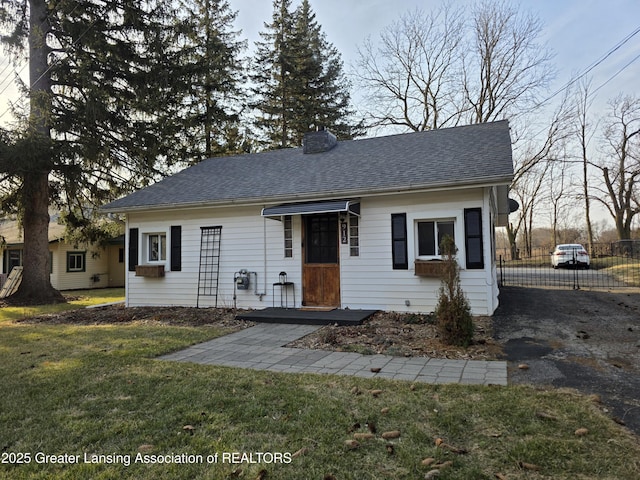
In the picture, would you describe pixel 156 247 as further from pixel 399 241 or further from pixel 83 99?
pixel 399 241

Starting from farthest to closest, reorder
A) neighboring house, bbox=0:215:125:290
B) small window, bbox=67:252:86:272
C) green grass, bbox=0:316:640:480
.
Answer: small window, bbox=67:252:86:272
neighboring house, bbox=0:215:125:290
green grass, bbox=0:316:640:480

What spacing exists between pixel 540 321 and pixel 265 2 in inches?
840

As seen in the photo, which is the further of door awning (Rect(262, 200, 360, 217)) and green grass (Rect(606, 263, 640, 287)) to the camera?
green grass (Rect(606, 263, 640, 287))

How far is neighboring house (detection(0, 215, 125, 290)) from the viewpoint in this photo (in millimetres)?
18109

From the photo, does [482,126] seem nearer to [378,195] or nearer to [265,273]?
[378,195]

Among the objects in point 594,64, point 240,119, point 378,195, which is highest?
point 240,119

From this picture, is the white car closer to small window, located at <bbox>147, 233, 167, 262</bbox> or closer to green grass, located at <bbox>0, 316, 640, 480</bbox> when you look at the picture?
small window, located at <bbox>147, 233, 167, 262</bbox>

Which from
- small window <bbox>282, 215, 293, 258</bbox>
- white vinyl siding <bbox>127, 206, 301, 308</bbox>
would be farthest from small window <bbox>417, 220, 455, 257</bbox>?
small window <bbox>282, 215, 293, 258</bbox>

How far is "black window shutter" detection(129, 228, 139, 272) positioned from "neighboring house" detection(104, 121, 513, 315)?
0.14ft

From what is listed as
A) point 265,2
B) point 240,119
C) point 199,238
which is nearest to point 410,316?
point 199,238

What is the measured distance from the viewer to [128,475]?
95.7 inches

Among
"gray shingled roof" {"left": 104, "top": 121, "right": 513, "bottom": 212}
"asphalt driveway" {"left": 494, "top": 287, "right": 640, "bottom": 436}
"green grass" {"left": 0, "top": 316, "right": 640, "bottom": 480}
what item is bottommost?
"green grass" {"left": 0, "top": 316, "right": 640, "bottom": 480}

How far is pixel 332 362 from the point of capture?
499cm

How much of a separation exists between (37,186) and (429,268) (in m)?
12.6
